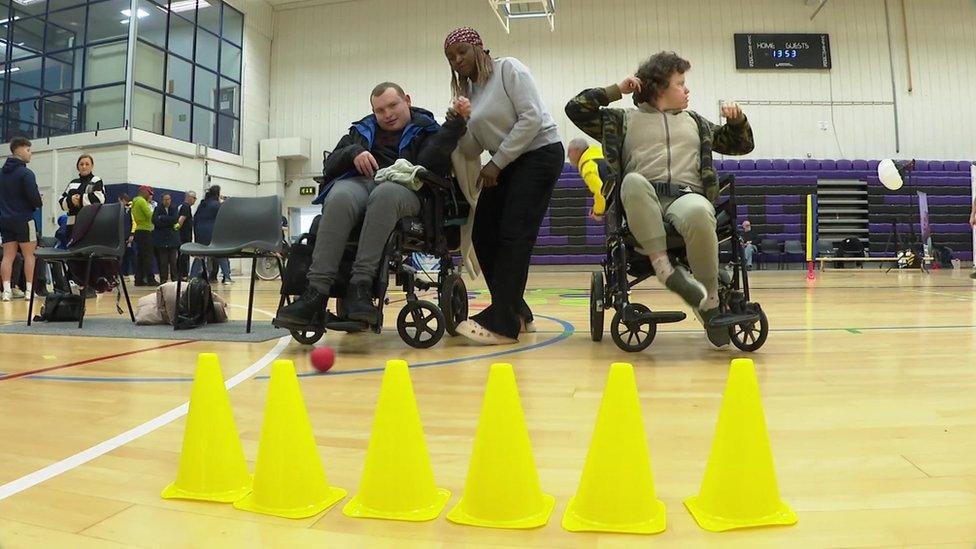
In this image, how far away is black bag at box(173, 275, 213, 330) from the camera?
2.85 metres

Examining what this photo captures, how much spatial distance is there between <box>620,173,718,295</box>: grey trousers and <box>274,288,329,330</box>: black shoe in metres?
1.11

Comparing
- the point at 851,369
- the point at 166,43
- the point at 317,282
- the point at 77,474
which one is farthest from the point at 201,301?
the point at 166,43

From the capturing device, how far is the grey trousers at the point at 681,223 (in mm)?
1880

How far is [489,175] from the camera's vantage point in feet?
7.30

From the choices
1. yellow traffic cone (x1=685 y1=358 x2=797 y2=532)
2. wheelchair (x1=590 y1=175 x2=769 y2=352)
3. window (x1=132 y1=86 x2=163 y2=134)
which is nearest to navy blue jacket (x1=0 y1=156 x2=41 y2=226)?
wheelchair (x1=590 y1=175 x2=769 y2=352)

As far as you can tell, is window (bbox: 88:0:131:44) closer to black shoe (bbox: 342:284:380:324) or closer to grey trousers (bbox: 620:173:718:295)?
black shoe (bbox: 342:284:380:324)

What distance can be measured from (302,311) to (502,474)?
4.63 ft

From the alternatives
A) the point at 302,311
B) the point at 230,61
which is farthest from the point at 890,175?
the point at 230,61

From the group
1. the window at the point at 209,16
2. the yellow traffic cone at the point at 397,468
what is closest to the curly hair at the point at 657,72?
the yellow traffic cone at the point at 397,468

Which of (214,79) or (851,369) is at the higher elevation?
(214,79)

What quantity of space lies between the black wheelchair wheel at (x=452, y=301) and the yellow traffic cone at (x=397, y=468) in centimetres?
154

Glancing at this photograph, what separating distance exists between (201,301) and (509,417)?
105 inches

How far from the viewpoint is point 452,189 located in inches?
89.3

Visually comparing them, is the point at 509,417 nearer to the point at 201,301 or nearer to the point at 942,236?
the point at 201,301
